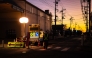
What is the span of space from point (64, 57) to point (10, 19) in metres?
40.1

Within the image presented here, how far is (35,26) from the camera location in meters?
31.1

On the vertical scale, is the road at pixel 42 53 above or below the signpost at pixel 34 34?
below

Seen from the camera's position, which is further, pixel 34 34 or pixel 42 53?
pixel 34 34

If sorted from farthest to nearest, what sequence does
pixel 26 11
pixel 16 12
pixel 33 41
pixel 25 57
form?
pixel 26 11
pixel 16 12
pixel 33 41
pixel 25 57

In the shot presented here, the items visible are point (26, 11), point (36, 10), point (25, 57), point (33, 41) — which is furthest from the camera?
point (36, 10)

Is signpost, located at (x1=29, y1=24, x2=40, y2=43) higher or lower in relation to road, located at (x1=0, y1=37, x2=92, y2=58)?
higher

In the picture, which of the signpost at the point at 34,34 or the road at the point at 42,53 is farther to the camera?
the signpost at the point at 34,34

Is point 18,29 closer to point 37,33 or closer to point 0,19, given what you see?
point 0,19

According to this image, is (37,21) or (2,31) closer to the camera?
(2,31)

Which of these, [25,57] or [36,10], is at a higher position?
[36,10]

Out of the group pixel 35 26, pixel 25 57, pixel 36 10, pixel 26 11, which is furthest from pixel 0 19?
pixel 25 57

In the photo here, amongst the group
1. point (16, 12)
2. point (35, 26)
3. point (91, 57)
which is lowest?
point (91, 57)

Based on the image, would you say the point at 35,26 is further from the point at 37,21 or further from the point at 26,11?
the point at 37,21

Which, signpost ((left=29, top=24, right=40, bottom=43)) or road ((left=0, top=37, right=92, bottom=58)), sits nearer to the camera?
road ((left=0, top=37, right=92, bottom=58))
